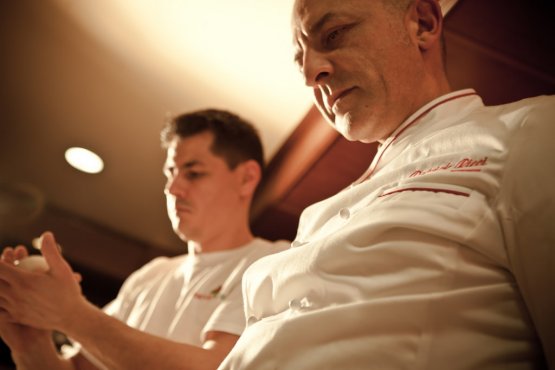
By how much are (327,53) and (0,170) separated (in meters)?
2.20

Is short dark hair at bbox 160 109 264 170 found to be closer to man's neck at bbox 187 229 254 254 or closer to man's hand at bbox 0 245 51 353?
man's neck at bbox 187 229 254 254

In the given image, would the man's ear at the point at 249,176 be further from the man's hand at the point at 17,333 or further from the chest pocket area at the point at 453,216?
the chest pocket area at the point at 453,216

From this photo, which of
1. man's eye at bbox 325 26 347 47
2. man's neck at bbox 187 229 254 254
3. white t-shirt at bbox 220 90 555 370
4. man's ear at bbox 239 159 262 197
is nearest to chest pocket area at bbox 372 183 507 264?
white t-shirt at bbox 220 90 555 370

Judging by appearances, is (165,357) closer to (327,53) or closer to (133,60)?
(327,53)

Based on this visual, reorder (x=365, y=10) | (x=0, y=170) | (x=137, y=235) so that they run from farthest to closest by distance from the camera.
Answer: (x=137, y=235), (x=0, y=170), (x=365, y=10)

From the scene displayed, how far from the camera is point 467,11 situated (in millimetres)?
1443

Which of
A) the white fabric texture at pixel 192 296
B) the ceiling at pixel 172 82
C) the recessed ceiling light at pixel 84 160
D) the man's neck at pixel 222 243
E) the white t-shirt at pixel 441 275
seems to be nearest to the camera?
the white t-shirt at pixel 441 275

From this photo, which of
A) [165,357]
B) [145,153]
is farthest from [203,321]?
[145,153]

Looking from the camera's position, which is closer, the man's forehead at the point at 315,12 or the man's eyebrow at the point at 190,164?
the man's forehead at the point at 315,12

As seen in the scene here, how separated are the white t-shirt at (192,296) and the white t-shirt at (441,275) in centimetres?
55

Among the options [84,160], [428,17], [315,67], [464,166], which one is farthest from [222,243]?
[84,160]

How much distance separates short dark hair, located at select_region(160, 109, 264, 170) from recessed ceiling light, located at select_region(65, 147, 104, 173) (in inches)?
29.6

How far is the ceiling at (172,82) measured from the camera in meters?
1.55

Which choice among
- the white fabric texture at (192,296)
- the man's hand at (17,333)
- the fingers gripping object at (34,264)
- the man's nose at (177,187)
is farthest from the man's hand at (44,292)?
the man's nose at (177,187)
